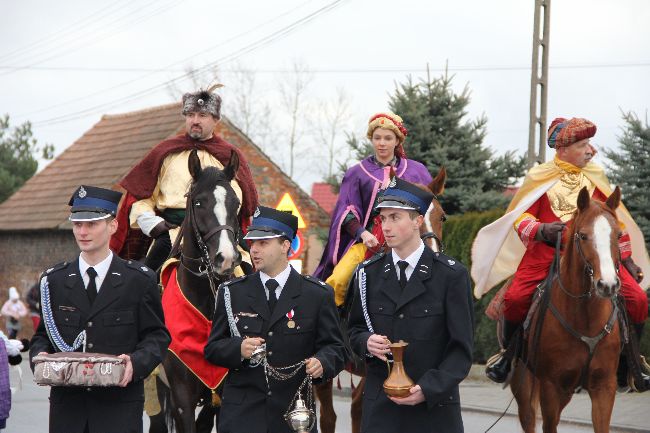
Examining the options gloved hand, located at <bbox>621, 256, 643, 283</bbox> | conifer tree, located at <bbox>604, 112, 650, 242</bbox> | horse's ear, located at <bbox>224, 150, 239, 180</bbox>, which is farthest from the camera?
conifer tree, located at <bbox>604, 112, 650, 242</bbox>

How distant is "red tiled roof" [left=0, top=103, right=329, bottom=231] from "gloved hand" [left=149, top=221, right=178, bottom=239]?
1950 cm

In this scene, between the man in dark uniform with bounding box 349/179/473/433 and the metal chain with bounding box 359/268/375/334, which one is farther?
the metal chain with bounding box 359/268/375/334

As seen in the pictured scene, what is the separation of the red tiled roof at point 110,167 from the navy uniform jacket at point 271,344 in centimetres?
2213

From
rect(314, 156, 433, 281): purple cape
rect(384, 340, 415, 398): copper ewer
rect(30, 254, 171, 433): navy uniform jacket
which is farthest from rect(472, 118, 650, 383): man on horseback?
rect(30, 254, 171, 433): navy uniform jacket

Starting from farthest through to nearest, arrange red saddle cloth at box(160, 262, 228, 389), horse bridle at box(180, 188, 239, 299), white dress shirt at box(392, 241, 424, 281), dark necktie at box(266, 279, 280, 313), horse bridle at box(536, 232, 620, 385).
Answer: horse bridle at box(536, 232, 620, 385) → red saddle cloth at box(160, 262, 228, 389) → horse bridle at box(180, 188, 239, 299) → dark necktie at box(266, 279, 280, 313) → white dress shirt at box(392, 241, 424, 281)

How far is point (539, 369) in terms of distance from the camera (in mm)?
8867

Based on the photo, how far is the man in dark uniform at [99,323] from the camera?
5871 mm

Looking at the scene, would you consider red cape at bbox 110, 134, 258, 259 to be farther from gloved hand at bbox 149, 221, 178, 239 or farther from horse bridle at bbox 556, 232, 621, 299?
horse bridle at bbox 556, 232, 621, 299

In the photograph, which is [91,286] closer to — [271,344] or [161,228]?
[271,344]

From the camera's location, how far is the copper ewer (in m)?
5.35

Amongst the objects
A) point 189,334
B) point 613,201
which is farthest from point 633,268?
point 189,334

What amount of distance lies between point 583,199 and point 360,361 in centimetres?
223

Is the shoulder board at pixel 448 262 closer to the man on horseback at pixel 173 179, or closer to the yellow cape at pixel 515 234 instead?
the man on horseback at pixel 173 179

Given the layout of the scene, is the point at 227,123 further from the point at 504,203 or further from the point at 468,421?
the point at 468,421
